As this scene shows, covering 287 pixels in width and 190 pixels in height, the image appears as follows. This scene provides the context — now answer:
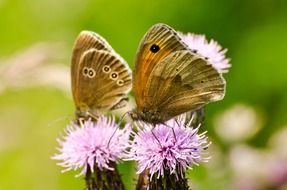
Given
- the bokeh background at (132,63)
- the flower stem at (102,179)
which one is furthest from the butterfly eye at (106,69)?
the bokeh background at (132,63)

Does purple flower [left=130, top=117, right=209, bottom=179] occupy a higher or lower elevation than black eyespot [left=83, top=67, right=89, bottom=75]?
lower

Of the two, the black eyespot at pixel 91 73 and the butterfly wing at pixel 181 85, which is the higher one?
the black eyespot at pixel 91 73

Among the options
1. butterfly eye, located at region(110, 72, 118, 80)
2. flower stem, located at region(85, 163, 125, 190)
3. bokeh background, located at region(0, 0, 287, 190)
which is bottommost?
flower stem, located at region(85, 163, 125, 190)

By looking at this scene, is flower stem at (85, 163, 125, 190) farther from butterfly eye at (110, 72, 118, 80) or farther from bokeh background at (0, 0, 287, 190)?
bokeh background at (0, 0, 287, 190)

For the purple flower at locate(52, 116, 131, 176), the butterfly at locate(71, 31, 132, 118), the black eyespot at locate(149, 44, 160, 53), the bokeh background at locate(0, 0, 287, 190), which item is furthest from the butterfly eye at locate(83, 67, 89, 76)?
the bokeh background at locate(0, 0, 287, 190)

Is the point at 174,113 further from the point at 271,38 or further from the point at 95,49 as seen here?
the point at 271,38

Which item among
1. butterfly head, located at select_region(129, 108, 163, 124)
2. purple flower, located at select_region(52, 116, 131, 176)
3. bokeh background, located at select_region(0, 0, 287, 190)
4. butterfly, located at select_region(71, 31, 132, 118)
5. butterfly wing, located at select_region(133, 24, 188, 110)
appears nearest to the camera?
butterfly wing, located at select_region(133, 24, 188, 110)

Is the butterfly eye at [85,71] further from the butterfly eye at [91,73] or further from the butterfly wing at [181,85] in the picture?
the butterfly wing at [181,85]
